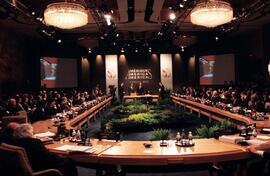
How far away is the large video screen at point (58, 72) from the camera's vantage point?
60.3 feet

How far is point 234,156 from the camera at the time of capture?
3.64 meters

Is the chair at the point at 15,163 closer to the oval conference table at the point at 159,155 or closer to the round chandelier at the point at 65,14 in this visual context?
the oval conference table at the point at 159,155

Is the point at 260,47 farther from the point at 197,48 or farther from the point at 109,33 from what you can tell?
the point at 109,33

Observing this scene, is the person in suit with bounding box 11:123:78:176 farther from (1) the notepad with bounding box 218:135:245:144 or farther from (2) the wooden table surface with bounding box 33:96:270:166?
(1) the notepad with bounding box 218:135:245:144

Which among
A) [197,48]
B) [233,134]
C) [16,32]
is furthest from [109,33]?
[233,134]

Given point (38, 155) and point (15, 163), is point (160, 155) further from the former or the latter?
point (15, 163)

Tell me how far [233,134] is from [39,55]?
15036mm

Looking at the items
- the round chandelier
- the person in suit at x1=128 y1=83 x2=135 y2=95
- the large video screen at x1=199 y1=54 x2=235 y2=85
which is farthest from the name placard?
the round chandelier

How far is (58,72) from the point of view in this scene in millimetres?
19547

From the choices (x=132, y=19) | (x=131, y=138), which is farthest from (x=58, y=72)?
(x=131, y=138)

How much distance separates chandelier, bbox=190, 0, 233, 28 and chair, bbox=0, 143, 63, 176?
4.20m

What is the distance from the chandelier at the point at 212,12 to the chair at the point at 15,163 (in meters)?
4.20

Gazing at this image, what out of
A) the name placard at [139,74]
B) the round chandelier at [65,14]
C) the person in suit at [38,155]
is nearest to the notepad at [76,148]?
the person in suit at [38,155]

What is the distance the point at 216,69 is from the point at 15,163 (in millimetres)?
17977
